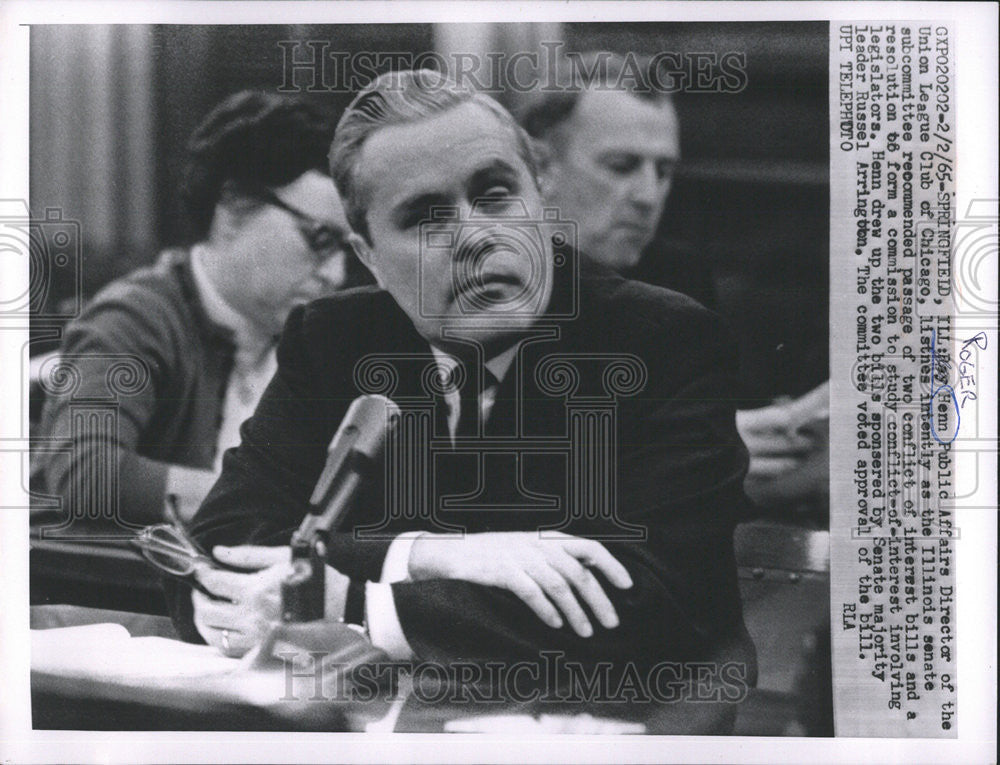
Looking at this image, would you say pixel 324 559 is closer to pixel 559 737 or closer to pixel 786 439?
pixel 559 737

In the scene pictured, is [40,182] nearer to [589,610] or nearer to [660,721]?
[589,610]

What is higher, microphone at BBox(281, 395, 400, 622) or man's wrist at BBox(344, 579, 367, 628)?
microphone at BBox(281, 395, 400, 622)

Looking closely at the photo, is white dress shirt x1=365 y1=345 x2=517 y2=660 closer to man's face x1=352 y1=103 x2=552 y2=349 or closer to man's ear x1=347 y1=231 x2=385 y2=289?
man's face x1=352 y1=103 x2=552 y2=349

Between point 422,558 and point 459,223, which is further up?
A: point 459,223

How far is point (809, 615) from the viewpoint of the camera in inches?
76.2

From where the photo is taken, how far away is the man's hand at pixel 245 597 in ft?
6.37

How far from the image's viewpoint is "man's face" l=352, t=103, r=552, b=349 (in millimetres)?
1918

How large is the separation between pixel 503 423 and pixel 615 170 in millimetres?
537

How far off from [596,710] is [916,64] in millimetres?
1402

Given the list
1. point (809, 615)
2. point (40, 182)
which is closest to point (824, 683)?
point (809, 615)

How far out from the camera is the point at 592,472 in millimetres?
1922

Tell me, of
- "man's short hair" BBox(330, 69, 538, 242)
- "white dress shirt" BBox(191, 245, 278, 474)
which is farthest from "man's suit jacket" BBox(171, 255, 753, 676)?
"man's short hair" BBox(330, 69, 538, 242)

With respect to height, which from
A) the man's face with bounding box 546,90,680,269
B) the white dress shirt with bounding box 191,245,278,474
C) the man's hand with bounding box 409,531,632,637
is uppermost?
the man's face with bounding box 546,90,680,269

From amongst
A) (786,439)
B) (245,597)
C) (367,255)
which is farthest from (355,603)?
(786,439)
